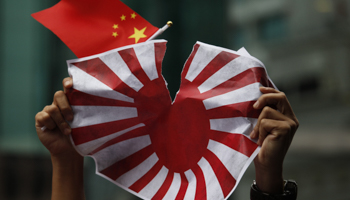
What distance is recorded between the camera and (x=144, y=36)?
1695mm

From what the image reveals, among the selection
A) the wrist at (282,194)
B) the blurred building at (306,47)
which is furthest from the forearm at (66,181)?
the blurred building at (306,47)

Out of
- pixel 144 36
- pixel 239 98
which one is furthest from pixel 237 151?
pixel 144 36

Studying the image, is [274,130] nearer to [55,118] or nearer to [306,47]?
[55,118]

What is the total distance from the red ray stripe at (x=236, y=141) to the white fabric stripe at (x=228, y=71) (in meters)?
0.23

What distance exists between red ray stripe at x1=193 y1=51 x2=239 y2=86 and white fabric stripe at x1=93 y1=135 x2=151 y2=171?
1.31 ft

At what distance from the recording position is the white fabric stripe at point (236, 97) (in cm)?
147

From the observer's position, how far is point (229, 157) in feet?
4.93

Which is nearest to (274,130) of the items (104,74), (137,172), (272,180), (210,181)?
(272,180)

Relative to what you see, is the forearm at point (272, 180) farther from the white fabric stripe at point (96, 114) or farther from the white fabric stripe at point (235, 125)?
the white fabric stripe at point (96, 114)

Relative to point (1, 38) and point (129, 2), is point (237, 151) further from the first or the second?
point (1, 38)

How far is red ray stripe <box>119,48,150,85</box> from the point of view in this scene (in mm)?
1585

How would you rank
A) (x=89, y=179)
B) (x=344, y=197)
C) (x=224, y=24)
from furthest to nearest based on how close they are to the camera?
(x=344, y=197)
(x=89, y=179)
(x=224, y=24)

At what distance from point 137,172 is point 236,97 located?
63 cm

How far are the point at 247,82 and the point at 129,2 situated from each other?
18.4 ft
